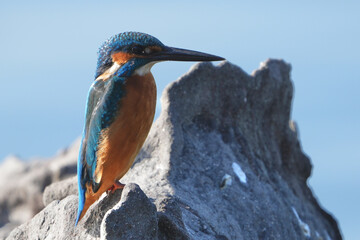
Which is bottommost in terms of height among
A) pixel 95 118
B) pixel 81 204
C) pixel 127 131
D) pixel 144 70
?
pixel 81 204

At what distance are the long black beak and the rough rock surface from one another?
756mm

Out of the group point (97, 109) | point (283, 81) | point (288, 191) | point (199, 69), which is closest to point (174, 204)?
point (97, 109)

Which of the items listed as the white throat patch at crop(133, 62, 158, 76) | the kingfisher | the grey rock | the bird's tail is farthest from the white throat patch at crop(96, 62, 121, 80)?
the grey rock

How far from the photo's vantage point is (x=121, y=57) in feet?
13.7

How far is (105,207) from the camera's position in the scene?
4.18m

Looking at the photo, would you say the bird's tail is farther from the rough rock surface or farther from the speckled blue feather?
the speckled blue feather

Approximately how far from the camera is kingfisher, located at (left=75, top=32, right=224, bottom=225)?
410 centimetres

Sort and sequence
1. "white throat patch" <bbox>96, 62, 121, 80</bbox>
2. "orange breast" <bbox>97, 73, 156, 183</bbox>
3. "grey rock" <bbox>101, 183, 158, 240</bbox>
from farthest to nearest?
"white throat patch" <bbox>96, 62, 121, 80</bbox> → "orange breast" <bbox>97, 73, 156, 183</bbox> → "grey rock" <bbox>101, 183, 158, 240</bbox>

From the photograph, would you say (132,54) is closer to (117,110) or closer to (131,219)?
(117,110)

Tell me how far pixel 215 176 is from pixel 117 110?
1290mm

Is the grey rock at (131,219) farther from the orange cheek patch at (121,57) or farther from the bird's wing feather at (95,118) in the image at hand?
the orange cheek patch at (121,57)

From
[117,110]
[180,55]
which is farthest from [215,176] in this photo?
[117,110]

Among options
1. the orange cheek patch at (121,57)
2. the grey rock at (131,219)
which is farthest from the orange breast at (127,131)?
the grey rock at (131,219)

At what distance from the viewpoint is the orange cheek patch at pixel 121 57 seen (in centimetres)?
417
